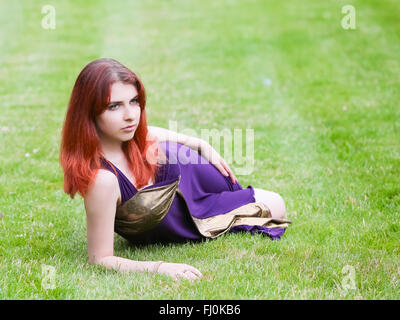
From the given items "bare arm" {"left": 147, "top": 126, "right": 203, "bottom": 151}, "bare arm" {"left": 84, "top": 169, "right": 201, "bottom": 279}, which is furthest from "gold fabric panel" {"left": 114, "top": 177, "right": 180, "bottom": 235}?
"bare arm" {"left": 147, "top": 126, "right": 203, "bottom": 151}

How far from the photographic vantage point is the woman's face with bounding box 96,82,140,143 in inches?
140

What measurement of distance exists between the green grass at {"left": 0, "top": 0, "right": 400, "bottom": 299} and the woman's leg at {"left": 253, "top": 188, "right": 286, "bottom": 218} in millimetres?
169

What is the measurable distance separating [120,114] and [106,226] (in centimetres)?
66

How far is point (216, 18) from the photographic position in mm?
13984

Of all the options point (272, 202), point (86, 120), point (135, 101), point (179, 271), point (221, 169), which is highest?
point (135, 101)

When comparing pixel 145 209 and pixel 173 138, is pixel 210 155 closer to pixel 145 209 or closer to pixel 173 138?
pixel 173 138

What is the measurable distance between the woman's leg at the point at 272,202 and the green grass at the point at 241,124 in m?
0.17

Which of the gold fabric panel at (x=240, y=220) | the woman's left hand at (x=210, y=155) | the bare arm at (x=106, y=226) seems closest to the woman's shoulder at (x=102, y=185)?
the bare arm at (x=106, y=226)

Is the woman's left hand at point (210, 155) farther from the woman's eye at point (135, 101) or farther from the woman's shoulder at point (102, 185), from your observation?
the woman's shoulder at point (102, 185)

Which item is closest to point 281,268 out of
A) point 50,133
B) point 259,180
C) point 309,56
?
point 259,180

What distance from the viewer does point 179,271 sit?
3.44 meters

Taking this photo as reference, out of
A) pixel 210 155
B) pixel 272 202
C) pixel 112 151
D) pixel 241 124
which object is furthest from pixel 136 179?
pixel 241 124

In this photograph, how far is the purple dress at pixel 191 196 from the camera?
4.04 m

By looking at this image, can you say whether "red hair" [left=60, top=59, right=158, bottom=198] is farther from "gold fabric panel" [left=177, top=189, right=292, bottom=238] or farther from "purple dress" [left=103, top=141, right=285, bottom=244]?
"gold fabric panel" [left=177, top=189, right=292, bottom=238]
